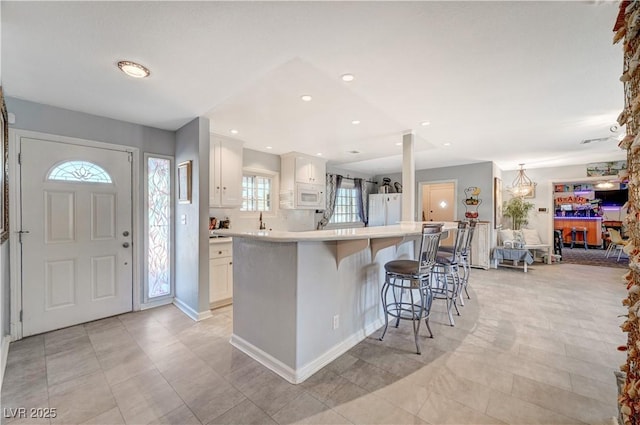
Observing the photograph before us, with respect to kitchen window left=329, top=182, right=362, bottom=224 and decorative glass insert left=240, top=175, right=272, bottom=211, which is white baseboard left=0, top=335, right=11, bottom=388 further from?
kitchen window left=329, top=182, right=362, bottom=224

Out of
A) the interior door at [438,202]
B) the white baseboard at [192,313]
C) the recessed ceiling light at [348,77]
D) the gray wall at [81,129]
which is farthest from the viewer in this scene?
the interior door at [438,202]

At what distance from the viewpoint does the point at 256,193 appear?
503cm

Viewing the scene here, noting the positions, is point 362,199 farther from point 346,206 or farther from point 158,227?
point 158,227

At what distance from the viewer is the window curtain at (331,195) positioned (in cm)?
638

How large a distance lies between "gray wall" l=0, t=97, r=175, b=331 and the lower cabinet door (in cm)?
93

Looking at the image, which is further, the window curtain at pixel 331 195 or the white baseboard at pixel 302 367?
the window curtain at pixel 331 195

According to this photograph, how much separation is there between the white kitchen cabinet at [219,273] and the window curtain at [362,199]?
15.1 ft

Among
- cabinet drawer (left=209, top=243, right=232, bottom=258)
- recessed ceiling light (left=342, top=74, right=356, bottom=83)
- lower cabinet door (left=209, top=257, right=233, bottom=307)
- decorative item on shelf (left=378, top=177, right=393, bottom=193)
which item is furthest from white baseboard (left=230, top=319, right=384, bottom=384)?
decorative item on shelf (left=378, top=177, right=393, bottom=193)

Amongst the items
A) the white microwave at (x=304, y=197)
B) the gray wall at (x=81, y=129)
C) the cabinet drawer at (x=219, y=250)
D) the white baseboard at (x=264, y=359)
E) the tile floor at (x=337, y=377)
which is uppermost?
the gray wall at (x=81, y=129)

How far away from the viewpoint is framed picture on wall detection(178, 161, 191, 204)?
3.33m

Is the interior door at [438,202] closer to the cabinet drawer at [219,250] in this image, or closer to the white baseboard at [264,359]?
the cabinet drawer at [219,250]

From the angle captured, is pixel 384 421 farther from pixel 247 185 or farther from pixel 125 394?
pixel 247 185

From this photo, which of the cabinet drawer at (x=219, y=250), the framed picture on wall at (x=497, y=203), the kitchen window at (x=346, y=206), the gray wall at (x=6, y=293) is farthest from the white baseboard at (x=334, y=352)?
the framed picture on wall at (x=497, y=203)

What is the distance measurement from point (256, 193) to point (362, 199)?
3523 mm
